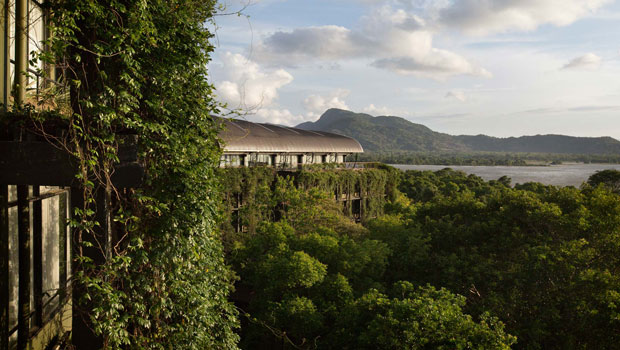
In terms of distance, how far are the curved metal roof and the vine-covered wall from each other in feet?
6.57

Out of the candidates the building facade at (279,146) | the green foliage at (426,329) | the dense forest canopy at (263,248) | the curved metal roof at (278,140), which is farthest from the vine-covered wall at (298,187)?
the green foliage at (426,329)

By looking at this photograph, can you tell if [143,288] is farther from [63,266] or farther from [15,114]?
[15,114]

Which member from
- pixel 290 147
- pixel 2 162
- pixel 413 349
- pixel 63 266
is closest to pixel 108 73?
pixel 2 162

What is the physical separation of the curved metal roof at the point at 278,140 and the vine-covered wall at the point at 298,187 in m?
2.00

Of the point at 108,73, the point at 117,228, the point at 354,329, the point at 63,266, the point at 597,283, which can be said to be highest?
the point at 108,73

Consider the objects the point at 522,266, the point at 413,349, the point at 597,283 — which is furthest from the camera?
the point at 522,266

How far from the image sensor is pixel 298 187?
877 inches

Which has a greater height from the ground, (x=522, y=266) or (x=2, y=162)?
(x=2, y=162)

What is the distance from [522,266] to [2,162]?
12.8 meters

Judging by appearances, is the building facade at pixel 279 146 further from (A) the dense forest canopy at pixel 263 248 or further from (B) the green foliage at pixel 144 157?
(B) the green foliage at pixel 144 157

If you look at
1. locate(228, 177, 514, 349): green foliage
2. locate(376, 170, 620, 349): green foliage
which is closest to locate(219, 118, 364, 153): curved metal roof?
locate(228, 177, 514, 349): green foliage

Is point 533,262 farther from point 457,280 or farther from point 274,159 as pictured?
→ point 274,159

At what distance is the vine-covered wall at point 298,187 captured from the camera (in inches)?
774

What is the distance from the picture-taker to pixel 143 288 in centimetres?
463
